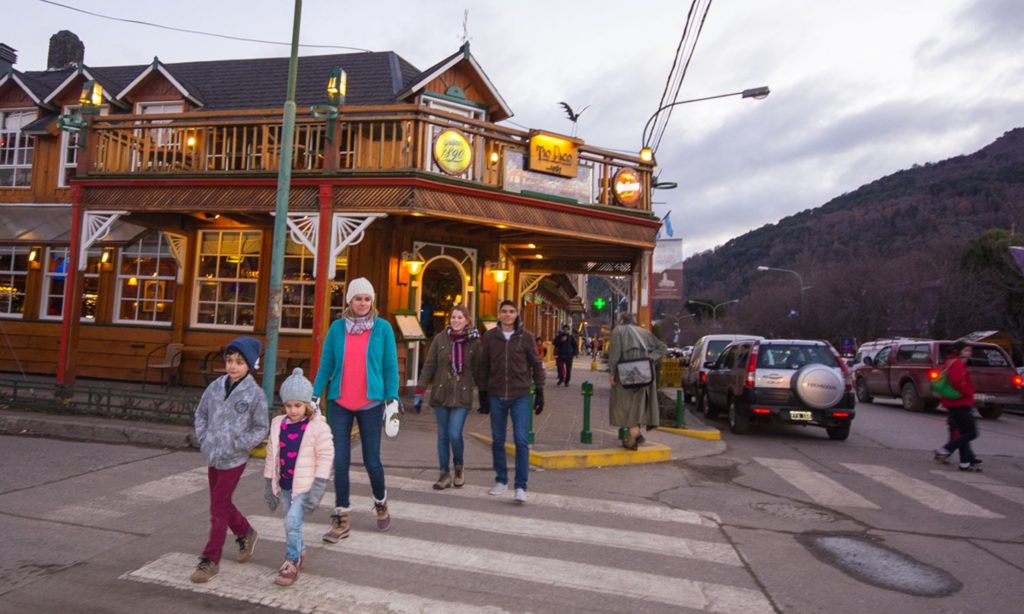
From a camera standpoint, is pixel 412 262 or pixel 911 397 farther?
pixel 911 397

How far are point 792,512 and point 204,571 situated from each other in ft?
16.8

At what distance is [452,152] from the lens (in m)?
10.0

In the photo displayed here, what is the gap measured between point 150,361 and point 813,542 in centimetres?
1269

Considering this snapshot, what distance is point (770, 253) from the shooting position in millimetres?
101500

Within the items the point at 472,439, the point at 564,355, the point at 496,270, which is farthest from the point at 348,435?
the point at 564,355

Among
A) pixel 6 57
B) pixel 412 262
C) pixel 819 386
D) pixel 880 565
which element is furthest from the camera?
pixel 6 57

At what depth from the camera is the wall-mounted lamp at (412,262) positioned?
12278 mm

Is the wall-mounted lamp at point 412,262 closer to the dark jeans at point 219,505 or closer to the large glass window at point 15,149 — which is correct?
the dark jeans at point 219,505

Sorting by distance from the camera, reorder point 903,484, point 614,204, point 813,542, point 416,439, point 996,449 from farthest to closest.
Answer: point 614,204 < point 996,449 < point 416,439 < point 903,484 < point 813,542

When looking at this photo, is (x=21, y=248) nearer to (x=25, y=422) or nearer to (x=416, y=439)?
(x=25, y=422)

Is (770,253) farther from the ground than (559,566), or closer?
farther from the ground

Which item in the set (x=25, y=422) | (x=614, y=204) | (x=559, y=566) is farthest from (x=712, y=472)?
(x=25, y=422)

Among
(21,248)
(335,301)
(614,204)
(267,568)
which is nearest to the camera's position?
(267,568)

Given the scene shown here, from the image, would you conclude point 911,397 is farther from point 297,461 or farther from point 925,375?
point 297,461
